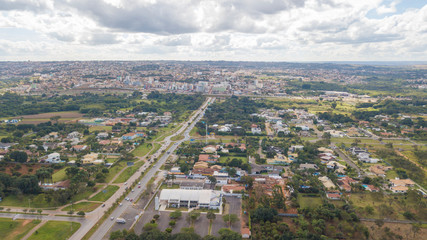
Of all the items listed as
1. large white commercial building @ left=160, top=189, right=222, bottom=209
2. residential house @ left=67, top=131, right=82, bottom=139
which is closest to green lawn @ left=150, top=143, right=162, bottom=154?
residential house @ left=67, top=131, right=82, bottom=139

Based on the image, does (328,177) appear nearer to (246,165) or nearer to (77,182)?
(246,165)

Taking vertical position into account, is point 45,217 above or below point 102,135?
below

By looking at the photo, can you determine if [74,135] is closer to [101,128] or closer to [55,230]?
[101,128]

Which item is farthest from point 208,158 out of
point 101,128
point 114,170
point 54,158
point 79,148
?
point 101,128

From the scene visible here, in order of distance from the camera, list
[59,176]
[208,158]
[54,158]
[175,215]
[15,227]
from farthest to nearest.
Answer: [208,158], [54,158], [59,176], [175,215], [15,227]

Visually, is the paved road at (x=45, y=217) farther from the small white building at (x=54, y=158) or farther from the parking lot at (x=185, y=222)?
the small white building at (x=54, y=158)

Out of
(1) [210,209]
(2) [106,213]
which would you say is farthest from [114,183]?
(1) [210,209]
